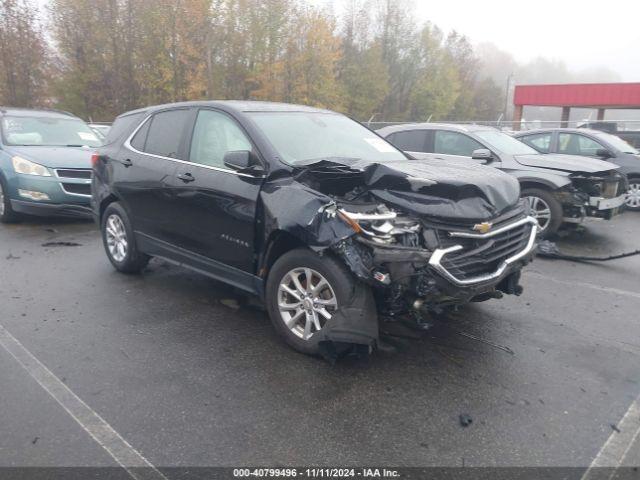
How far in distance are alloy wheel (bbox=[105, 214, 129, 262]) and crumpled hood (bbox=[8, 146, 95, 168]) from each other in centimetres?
276

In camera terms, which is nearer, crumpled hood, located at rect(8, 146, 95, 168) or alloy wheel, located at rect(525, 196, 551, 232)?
alloy wheel, located at rect(525, 196, 551, 232)

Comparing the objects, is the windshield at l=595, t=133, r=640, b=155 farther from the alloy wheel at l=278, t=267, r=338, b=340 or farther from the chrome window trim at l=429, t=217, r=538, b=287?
the alloy wheel at l=278, t=267, r=338, b=340

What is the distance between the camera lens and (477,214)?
12.0 feet

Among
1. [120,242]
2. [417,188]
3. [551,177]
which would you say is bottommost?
[120,242]

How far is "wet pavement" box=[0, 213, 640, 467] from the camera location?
2814mm

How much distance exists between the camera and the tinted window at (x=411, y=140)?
29.2 feet

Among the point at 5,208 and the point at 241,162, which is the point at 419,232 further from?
the point at 5,208

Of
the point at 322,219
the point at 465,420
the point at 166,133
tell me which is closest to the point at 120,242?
the point at 166,133

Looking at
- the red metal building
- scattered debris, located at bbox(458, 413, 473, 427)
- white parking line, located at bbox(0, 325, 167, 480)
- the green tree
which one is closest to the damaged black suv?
scattered debris, located at bbox(458, 413, 473, 427)

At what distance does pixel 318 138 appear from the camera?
466 centimetres

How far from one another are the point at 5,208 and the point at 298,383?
6.86 meters

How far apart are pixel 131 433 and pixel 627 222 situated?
9452 millimetres

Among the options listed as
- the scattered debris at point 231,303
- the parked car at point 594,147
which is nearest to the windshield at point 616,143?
the parked car at point 594,147

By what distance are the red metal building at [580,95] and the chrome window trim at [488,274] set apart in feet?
117
